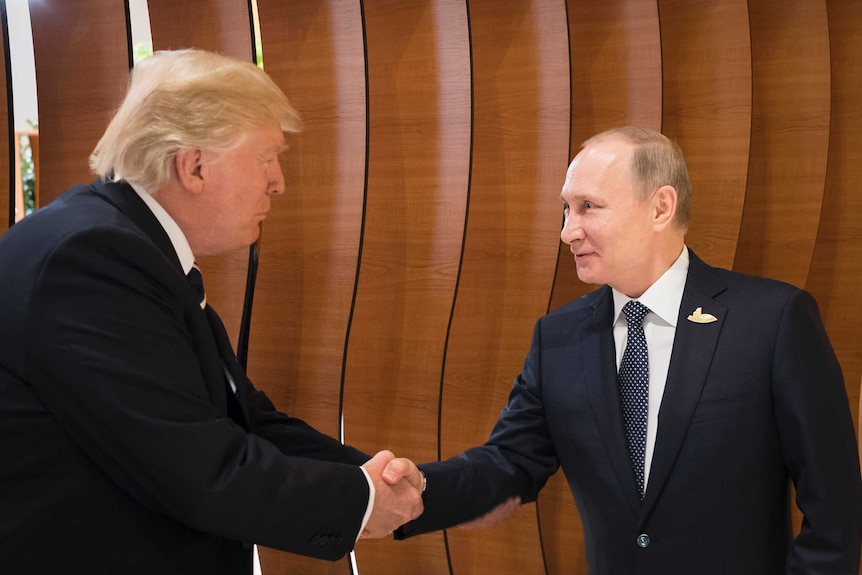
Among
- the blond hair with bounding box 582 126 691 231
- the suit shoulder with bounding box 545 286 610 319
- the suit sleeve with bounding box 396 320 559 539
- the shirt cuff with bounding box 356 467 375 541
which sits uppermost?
the blond hair with bounding box 582 126 691 231

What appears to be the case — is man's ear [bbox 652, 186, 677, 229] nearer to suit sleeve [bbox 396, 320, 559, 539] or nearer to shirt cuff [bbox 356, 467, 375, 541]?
suit sleeve [bbox 396, 320, 559, 539]

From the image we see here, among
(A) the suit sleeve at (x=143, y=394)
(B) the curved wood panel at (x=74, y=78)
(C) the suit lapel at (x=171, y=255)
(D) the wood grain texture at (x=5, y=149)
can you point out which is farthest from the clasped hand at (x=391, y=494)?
(B) the curved wood panel at (x=74, y=78)

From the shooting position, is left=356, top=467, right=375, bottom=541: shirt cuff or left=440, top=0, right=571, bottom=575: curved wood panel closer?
left=356, top=467, right=375, bottom=541: shirt cuff

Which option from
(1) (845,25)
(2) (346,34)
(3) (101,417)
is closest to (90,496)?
(3) (101,417)

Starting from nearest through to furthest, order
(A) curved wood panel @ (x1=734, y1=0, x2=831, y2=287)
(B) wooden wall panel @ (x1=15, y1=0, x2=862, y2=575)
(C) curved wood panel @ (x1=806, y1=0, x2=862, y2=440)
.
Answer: (B) wooden wall panel @ (x1=15, y1=0, x2=862, y2=575)
(A) curved wood panel @ (x1=734, y1=0, x2=831, y2=287)
(C) curved wood panel @ (x1=806, y1=0, x2=862, y2=440)

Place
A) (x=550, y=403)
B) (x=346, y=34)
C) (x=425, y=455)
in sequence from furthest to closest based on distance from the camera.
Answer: (x=425, y=455), (x=346, y=34), (x=550, y=403)

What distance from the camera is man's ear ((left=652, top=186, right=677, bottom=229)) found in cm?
245

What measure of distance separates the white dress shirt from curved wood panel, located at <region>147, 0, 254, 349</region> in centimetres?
133

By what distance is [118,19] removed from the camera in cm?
285

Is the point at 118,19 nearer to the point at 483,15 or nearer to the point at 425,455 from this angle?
the point at 483,15

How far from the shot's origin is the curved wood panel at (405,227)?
3670 mm

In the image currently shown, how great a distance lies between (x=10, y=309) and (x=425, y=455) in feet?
7.31

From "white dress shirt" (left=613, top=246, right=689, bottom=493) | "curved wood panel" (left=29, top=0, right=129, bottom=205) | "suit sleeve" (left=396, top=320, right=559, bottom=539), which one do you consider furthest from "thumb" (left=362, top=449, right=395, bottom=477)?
"curved wood panel" (left=29, top=0, right=129, bottom=205)

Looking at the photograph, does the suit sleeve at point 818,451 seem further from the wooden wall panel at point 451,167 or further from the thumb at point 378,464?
the wooden wall panel at point 451,167
